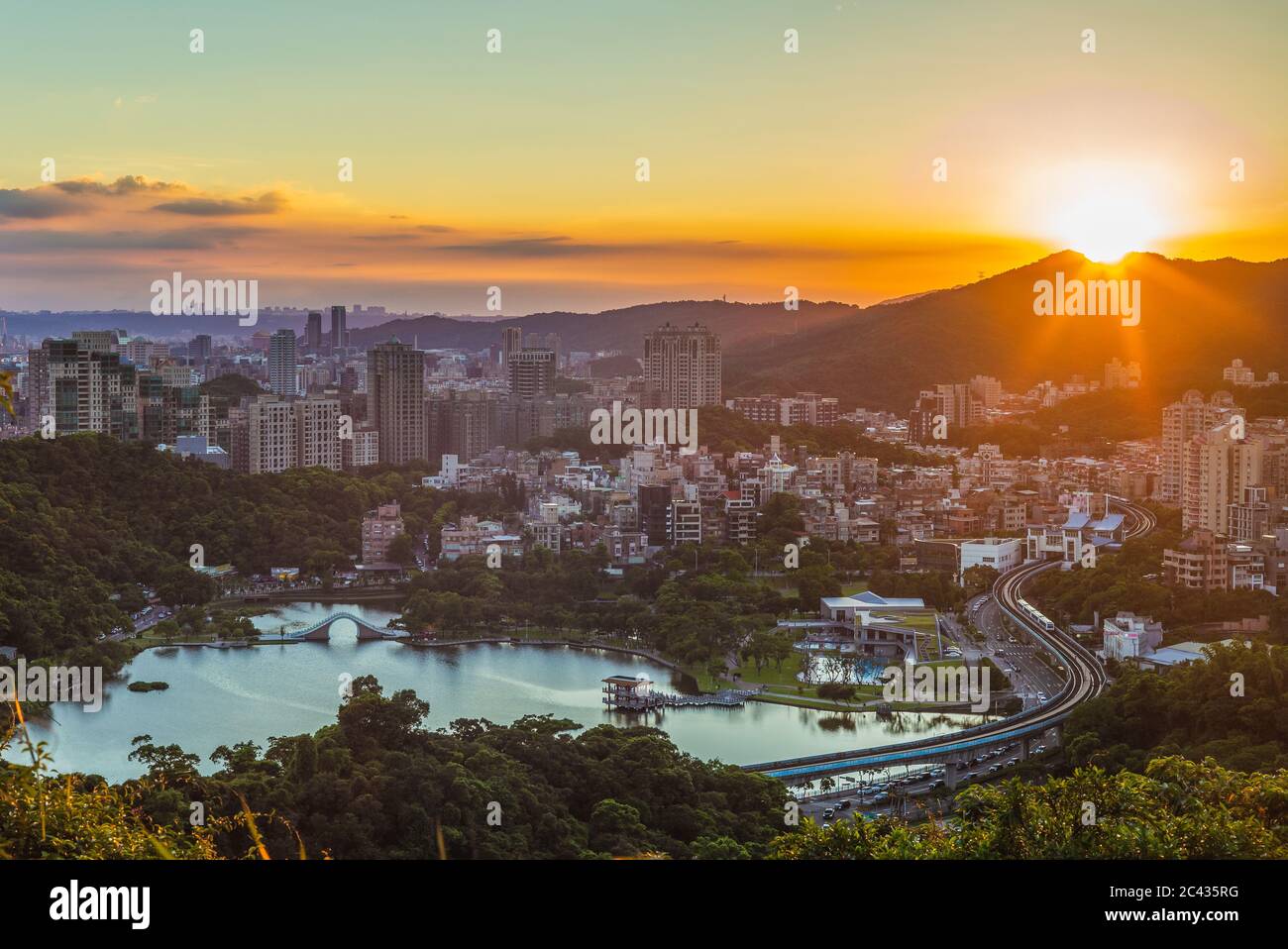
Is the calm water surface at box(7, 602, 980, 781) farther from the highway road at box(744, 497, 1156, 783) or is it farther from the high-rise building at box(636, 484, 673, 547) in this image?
the high-rise building at box(636, 484, 673, 547)

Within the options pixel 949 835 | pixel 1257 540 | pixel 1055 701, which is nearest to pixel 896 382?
pixel 1257 540

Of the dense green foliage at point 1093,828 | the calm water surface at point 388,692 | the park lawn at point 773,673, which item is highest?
the dense green foliage at point 1093,828

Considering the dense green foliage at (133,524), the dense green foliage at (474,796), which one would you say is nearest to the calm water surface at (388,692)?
the dense green foliage at (133,524)

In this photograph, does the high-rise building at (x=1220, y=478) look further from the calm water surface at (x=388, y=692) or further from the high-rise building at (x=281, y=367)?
the high-rise building at (x=281, y=367)

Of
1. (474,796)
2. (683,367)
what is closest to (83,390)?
(683,367)

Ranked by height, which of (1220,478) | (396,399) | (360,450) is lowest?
(1220,478)

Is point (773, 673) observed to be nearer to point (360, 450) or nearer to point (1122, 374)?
point (1122, 374)

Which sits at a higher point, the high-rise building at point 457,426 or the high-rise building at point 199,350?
the high-rise building at point 199,350
